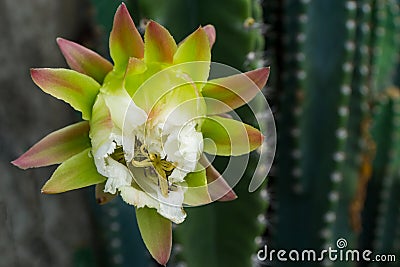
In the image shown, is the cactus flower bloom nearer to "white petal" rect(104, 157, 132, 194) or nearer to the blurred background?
"white petal" rect(104, 157, 132, 194)

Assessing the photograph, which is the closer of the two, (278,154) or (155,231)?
(155,231)

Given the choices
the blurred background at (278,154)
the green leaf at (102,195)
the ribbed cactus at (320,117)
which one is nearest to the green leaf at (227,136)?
the green leaf at (102,195)

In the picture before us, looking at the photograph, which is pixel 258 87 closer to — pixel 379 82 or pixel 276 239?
pixel 276 239

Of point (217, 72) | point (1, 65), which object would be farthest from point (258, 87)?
point (1, 65)

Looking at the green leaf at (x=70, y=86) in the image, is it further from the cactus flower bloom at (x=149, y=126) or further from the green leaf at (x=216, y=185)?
the green leaf at (x=216, y=185)

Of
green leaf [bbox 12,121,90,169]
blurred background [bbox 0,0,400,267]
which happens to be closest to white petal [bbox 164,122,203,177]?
green leaf [bbox 12,121,90,169]

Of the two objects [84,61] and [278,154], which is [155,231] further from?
[278,154]

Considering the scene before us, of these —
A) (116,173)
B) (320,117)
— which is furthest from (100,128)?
(320,117)
